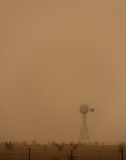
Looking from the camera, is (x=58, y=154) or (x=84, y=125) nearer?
(x=58, y=154)

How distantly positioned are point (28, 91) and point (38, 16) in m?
2.50

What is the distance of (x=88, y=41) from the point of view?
1009cm

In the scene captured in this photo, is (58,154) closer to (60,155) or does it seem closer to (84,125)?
(60,155)

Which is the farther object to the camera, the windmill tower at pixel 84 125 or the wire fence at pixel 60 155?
the windmill tower at pixel 84 125

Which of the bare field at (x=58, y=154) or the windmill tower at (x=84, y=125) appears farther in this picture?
the windmill tower at (x=84, y=125)

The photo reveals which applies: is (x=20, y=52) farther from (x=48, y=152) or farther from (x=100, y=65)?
(x=48, y=152)

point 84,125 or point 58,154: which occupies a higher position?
point 84,125

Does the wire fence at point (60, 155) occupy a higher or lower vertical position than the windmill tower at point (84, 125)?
lower

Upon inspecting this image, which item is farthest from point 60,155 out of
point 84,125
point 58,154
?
point 84,125

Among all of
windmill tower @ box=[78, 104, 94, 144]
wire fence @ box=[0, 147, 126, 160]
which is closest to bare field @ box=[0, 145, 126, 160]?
wire fence @ box=[0, 147, 126, 160]

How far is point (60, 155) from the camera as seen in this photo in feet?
27.8

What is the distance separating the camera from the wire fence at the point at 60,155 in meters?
8.34

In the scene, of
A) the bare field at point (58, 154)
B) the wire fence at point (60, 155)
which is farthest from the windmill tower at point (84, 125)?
the wire fence at point (60, 155)

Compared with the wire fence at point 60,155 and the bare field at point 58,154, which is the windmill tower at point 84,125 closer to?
the bare field at point 58,154
